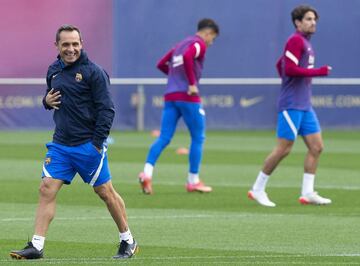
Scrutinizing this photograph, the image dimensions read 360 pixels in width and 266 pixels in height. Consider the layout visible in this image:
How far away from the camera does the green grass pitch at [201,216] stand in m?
10.4

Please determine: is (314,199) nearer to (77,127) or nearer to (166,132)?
(166,132)

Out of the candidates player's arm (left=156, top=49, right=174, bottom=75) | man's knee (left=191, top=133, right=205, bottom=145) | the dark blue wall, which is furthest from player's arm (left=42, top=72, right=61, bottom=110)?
the dark blue wall

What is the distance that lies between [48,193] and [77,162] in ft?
1.14

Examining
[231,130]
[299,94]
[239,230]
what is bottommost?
[231,130]

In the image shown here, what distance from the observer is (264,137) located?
95.7 feet

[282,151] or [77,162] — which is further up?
[77,162]

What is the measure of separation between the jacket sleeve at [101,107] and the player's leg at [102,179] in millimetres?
103

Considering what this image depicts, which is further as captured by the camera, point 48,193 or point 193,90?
point 193,90

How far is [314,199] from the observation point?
15.0 metres

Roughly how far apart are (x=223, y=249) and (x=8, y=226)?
276 cm

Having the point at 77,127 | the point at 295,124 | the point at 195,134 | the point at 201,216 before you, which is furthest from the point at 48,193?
the point at 195,134

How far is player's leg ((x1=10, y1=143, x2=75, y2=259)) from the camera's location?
996 cm

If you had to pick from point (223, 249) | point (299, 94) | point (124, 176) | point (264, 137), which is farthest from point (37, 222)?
point (264, 137)

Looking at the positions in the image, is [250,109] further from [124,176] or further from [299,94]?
[299,94]
